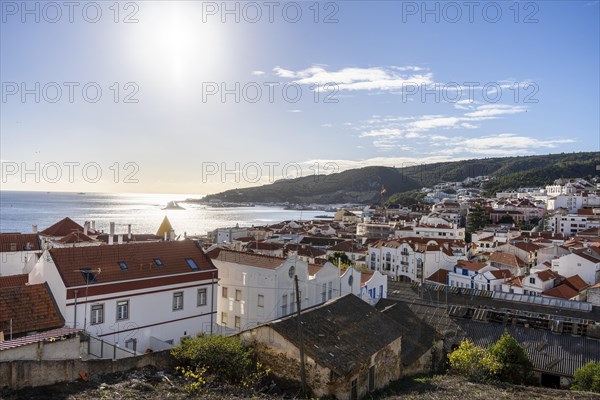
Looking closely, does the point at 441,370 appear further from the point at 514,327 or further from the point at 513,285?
the point at 513,285

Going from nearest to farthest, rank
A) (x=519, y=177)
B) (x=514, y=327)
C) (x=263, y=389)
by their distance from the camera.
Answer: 1. (x=263, y=389)
2. (x=514, y=327)
3. (x=519, y=177)

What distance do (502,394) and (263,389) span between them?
22.2 feet

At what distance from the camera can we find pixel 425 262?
166 ft

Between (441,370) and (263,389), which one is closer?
(263,389)

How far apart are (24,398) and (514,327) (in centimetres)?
2531

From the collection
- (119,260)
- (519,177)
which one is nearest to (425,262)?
(119,260)

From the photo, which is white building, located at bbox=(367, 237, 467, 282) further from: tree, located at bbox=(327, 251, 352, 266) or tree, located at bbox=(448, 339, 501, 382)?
tree, located at bbox=(448, 339, 501, 382)

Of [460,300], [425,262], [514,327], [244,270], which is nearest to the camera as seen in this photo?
[244,270]

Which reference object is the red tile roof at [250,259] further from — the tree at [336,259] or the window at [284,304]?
the tree at [336,259]

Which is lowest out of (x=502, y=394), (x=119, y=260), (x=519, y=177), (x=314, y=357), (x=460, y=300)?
(x=460, y=300)

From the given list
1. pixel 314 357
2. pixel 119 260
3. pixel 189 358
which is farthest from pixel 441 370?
pixel 119 260

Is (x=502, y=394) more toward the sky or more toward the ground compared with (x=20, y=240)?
more toward the ground

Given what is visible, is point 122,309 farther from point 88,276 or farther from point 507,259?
point 507,259

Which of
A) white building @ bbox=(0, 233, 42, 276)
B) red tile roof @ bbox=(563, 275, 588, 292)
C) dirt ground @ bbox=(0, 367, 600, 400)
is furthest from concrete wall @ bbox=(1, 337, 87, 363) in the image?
red tile roof @ bbox=(563, 275, 588, 292)
